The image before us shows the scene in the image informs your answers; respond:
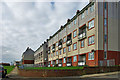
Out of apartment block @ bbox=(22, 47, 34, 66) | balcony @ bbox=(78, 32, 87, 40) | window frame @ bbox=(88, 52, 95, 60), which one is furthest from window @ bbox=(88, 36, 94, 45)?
apartment block @ bbox=(22, 47, 34, 66)

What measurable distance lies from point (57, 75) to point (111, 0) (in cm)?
1842

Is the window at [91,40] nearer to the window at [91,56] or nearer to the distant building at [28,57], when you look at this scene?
the window at [91,56]

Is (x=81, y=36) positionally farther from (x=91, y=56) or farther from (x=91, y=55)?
(x=91, y=56)

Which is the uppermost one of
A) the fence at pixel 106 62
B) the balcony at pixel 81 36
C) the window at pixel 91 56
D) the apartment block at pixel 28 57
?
the balcony at pixel 81 36

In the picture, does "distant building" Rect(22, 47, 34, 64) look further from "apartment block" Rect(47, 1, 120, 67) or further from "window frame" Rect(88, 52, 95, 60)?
"window frame" Rect(88, 52, 95, 60)

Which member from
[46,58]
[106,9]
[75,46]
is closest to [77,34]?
[75,46]

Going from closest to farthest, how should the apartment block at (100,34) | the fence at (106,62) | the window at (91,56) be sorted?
the fence at (106,62)
the apartment block at (100,34)
the window at (91,56)

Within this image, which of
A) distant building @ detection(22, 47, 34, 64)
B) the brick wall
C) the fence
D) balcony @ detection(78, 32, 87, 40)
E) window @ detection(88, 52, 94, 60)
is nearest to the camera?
the brick wall

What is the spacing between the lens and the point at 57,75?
21141 millimetres

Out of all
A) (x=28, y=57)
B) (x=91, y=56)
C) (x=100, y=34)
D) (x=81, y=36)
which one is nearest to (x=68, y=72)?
(x=91, y=56)

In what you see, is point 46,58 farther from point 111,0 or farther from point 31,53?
point 111,0

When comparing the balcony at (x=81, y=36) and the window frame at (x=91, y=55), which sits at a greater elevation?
the balcony at (x=81, y=36)

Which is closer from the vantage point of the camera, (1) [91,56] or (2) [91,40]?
(1) [91,56]

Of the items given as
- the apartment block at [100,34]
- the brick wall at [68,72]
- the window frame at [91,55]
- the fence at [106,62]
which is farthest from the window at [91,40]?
the brick wall at [68,72]
